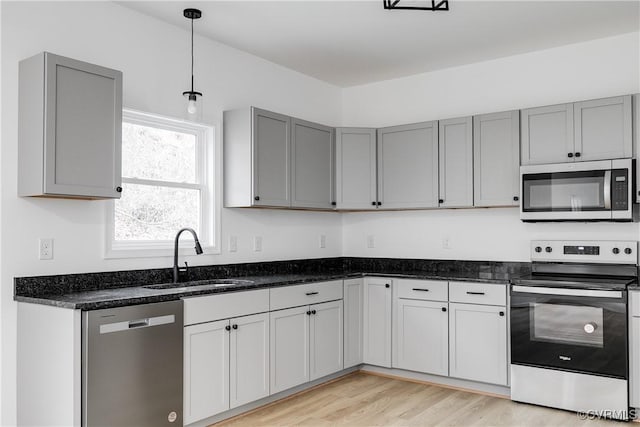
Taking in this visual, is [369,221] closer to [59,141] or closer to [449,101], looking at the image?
[449,101]

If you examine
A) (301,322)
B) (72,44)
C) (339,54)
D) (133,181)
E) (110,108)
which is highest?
(339,54)

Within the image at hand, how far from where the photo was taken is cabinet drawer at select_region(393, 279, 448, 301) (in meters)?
4.30

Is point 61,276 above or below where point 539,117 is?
below

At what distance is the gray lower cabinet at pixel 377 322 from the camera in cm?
457

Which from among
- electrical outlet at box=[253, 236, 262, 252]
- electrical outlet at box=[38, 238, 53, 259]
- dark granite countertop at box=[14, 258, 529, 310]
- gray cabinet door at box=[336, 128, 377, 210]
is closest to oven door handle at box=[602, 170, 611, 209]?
dark granite countertop at box=[14, 258, 529, 310]

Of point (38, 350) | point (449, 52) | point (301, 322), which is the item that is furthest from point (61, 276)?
point (449, 52)

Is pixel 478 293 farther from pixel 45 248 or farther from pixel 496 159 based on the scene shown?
pixel 45 248

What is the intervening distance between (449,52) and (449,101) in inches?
21.1

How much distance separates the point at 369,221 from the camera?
17.5 feet

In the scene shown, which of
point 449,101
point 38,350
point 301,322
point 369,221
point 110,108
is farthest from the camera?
point 369,221

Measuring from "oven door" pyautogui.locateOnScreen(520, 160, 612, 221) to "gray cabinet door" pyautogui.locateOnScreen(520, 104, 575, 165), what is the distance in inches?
4.1

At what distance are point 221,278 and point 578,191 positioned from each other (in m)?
2.58

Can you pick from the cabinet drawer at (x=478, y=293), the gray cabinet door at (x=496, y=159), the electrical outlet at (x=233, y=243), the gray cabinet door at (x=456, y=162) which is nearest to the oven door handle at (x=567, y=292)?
the cabinet drawer at (x=478, y=293)

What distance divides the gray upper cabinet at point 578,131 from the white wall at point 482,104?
0.33 metres
